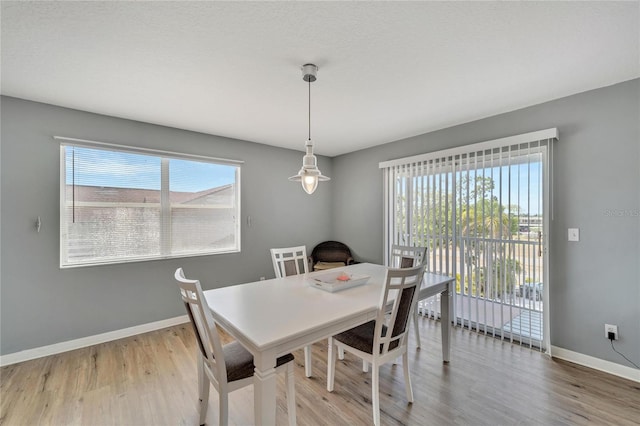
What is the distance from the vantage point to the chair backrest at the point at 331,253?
4570mm

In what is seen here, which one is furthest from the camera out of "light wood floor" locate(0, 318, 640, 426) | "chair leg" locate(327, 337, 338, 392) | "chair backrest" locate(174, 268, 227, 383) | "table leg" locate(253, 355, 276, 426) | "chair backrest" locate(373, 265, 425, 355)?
"chair leg" locate(327, 337, 338, 392)

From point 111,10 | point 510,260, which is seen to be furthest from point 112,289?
point 510,260

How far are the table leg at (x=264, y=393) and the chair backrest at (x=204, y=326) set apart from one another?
9.9 inches

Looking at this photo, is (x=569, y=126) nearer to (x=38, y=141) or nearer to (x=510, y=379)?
(x=510, y=379)

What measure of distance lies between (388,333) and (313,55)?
6.40ft

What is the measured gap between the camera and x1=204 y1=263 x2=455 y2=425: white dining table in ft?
4.13

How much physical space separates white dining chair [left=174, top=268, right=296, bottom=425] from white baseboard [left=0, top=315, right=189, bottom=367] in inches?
73.7

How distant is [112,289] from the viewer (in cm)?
295

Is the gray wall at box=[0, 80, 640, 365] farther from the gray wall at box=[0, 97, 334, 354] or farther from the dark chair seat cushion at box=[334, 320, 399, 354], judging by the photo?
the dark chair seat cushion at box=[334, 320, 399, 354]

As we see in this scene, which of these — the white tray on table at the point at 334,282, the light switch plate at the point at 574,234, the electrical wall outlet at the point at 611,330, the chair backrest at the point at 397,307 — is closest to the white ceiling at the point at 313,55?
the light switch plate at the point at 574,234

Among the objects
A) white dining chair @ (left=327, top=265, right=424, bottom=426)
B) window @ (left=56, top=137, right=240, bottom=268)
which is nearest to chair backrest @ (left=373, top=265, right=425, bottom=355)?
white dining chair @ (left=327, top=265, right=424, bottom=426)

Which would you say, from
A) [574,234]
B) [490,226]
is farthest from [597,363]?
[490,226]

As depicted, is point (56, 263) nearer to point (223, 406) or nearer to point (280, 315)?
point (223, 406)

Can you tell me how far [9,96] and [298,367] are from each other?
362 centimetres
